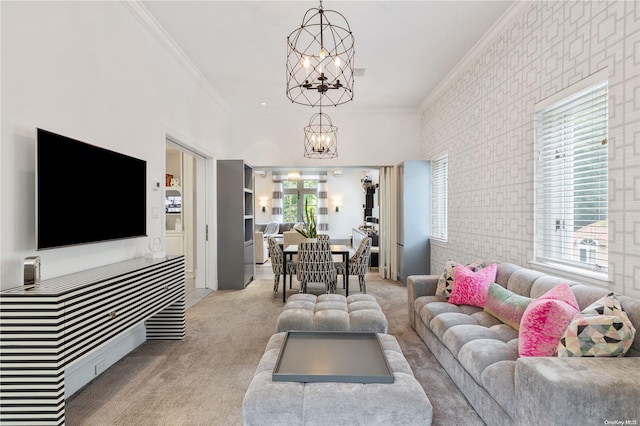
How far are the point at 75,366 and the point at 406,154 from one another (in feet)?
18.6

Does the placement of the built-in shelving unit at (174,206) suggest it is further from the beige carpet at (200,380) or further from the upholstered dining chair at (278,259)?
the beige carpet at (200,380)

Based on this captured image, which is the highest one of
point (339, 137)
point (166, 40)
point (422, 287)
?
point (166, 40)

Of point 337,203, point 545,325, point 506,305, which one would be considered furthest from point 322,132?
Answer: point 337,203

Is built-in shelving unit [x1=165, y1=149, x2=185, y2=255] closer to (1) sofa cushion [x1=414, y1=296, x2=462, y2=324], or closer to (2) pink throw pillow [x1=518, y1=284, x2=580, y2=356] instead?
(1) sofa cushion [x1=414, y1=296, x2=462, y2=324]

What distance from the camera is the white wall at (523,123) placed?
2.02 meters

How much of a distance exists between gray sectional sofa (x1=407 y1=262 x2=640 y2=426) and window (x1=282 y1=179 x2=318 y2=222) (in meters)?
9.54

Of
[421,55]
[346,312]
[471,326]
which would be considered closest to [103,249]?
[346,312]

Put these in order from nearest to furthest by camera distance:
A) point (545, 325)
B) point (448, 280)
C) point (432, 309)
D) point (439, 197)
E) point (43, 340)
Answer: point (43, 340) → point (545, 325) → point (432, 309) → point (448, 280) → point (439, 197)

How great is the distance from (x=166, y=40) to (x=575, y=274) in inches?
172

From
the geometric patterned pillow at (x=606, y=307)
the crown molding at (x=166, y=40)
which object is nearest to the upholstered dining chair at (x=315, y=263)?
the crown molding at (x=166, y=40)

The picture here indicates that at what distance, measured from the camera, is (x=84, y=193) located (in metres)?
2.33

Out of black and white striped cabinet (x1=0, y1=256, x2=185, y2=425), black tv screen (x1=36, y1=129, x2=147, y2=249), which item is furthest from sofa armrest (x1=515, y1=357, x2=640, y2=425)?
black tv screen (x1=36, y1=129, x2=147, y2=249)

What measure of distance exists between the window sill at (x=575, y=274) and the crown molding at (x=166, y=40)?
421 cm

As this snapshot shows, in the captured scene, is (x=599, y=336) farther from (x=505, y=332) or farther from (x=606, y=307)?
(x=505, y=332)
